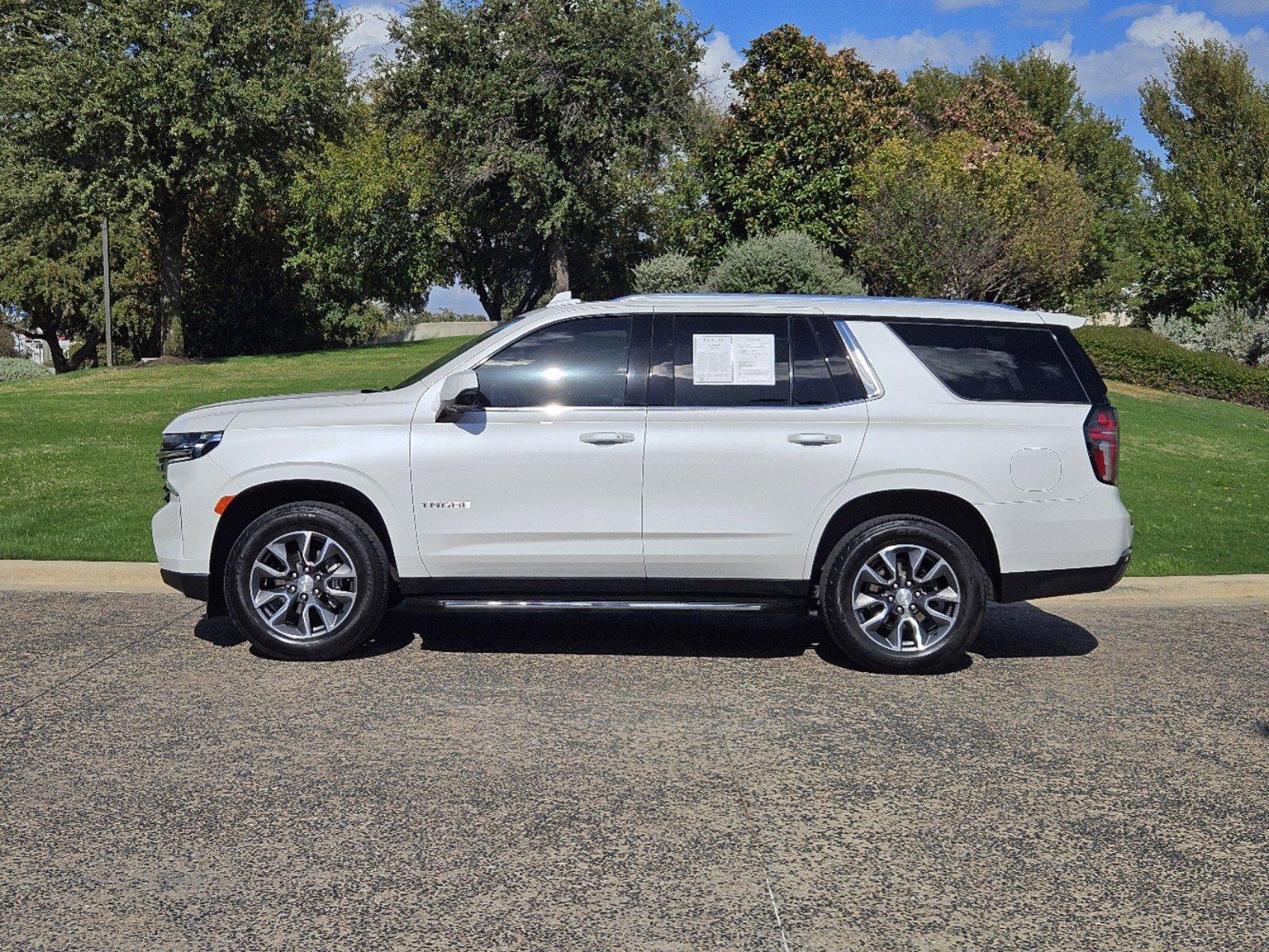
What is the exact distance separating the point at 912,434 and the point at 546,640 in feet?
8.10

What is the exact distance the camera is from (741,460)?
22.5ft

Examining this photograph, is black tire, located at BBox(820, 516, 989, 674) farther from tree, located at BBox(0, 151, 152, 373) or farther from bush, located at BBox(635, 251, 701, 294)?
tree, located at BBox(0, 151, 152, 373)

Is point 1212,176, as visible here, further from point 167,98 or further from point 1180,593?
point 1180,593

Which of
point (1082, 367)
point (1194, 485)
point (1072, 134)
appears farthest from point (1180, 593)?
point (1072, 134)

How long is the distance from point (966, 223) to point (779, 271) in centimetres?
564

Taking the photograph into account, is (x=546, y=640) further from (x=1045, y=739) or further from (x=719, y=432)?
(x=1045, y=739)

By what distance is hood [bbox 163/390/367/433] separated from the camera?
282 inches

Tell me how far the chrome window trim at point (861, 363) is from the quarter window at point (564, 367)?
1161 millimetres

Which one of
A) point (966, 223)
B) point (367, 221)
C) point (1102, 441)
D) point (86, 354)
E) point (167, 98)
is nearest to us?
point (1102, 441)

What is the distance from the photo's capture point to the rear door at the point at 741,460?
688 cm

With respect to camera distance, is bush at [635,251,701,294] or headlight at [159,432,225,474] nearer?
headlight at [159,432,225,474]

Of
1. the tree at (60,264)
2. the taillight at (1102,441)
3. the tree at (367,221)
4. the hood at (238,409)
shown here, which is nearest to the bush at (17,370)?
the tree at (60,264)

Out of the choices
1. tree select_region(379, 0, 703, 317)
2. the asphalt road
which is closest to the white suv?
the asphalt road

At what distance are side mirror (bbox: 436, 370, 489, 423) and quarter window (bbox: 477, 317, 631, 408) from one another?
107 mm
